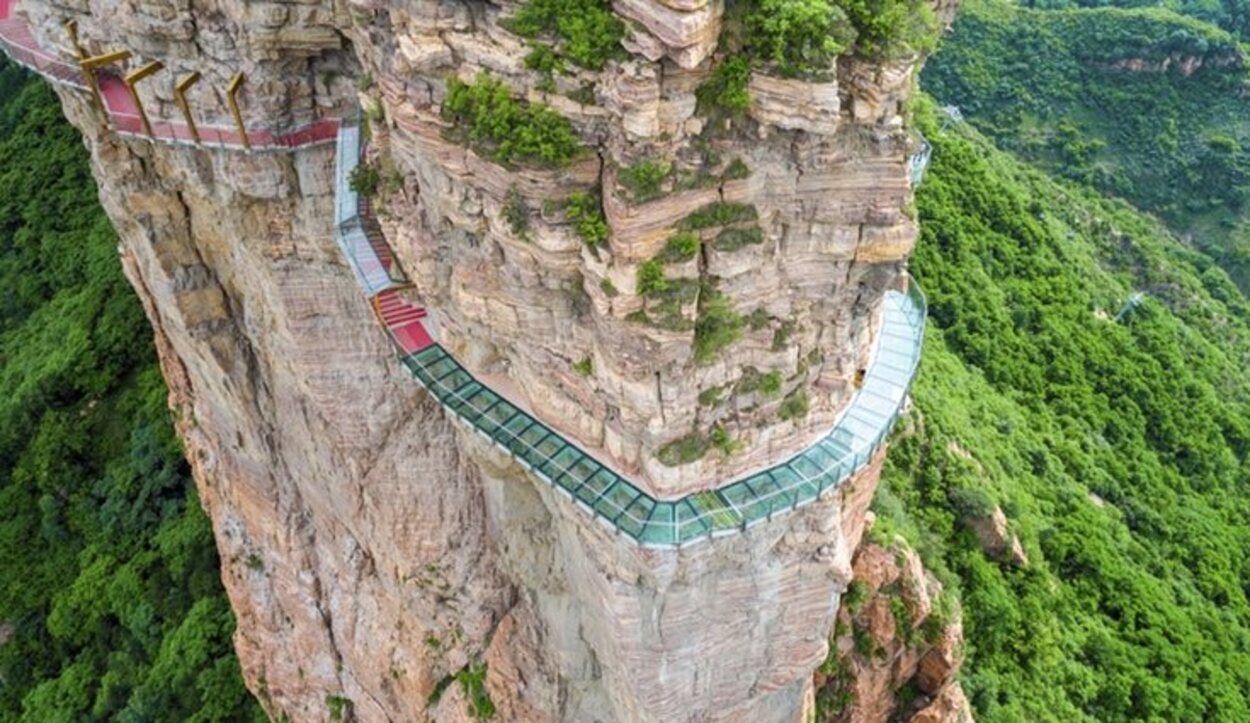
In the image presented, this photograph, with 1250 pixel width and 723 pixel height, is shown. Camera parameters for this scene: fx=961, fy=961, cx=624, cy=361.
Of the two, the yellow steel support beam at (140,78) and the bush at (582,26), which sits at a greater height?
the bush at (582,26)

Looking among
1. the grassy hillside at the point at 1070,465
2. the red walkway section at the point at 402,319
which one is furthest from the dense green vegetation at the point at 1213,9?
the red walkway section at the point at 402,319

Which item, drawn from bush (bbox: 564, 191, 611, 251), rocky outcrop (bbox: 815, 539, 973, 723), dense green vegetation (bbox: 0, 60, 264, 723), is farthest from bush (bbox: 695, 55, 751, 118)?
dense green vegetation (bbox: 0, 60, 264, 723)

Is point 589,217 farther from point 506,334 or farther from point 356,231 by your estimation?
point 356,231

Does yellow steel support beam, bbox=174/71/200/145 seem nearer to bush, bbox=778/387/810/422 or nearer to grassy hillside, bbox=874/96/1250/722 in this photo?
bush, bbox=778/387/810/422

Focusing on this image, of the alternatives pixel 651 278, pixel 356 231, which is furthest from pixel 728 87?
pixel 356 231

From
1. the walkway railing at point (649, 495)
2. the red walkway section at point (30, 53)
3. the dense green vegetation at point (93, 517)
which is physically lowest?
the dense green vegetation at point (93, 517)

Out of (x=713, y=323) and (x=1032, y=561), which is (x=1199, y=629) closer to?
(x=1032, y=561)

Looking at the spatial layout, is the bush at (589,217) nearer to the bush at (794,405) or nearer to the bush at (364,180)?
the bush at (794,405)
